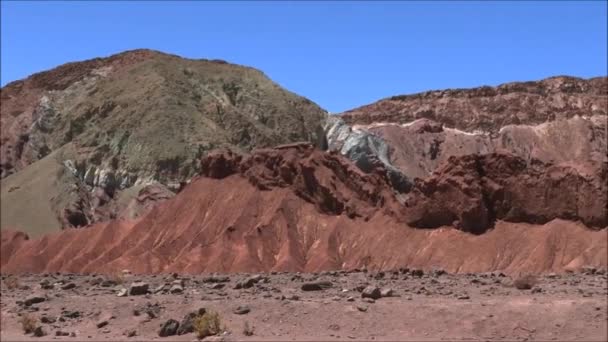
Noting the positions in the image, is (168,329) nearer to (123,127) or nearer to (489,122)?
(123,127)

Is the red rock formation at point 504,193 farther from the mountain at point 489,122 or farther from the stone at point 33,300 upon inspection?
the mountain at point 489,122

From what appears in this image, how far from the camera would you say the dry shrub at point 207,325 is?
2070 centimetres

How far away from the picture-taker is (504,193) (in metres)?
68.9

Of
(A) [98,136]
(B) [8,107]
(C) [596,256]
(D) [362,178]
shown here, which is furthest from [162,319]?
(B) [8,107]

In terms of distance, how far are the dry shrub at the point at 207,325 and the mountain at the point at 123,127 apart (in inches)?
2618

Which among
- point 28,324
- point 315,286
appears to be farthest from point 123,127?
point 28,324

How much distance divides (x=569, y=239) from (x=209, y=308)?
45.6 m

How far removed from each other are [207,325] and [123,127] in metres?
84.6

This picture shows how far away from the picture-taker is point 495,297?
24734mm

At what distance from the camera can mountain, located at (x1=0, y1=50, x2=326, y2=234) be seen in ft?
299

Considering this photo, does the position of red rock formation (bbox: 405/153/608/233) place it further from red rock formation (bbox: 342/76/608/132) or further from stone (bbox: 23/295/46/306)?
red rock formation (bbox: 342/76/608/132)

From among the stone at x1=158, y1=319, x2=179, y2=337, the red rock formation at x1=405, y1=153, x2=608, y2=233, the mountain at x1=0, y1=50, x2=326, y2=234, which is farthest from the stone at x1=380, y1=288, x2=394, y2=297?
the mountain at x1=0, y1=50, x2=326, y2=234

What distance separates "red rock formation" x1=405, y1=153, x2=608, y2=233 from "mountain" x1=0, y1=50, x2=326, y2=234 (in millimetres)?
31322

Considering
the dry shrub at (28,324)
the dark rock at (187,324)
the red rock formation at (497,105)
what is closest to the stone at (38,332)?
the dry shrub at (28,324)
